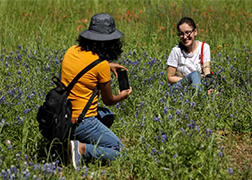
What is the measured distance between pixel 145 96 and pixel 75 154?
1555mm

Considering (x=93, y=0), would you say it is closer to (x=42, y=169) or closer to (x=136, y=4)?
(x=136, y=4)

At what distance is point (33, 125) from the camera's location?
11.8 feet

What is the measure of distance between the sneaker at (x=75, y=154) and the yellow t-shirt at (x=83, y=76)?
27 centimetres

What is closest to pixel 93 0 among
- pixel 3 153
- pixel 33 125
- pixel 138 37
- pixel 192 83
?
pixel 138 37

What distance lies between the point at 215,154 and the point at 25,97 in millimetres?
2196

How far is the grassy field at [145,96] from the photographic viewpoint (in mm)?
2982

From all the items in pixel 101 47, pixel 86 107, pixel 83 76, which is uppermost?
pixel 101 47

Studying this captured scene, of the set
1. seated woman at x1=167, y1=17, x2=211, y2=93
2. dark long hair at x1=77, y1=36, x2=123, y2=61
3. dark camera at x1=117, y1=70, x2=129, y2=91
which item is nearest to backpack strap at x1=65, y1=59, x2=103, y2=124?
dark long hair at x1=77, y1=36, x2=123, y2=61

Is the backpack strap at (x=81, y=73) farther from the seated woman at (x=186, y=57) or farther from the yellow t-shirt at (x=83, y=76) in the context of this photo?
the seated woman at (x=186, y=57)

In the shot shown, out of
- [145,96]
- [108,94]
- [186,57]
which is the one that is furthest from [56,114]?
[186,57]

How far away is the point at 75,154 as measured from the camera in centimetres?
329

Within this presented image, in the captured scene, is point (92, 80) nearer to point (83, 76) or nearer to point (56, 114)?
point (83, 76)

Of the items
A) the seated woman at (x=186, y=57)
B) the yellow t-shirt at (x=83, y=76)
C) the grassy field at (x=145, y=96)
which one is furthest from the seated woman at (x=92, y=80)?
the seated woman at (x=186, y=57)

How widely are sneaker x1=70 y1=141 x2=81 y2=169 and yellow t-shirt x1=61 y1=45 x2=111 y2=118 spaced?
0.27 metres
